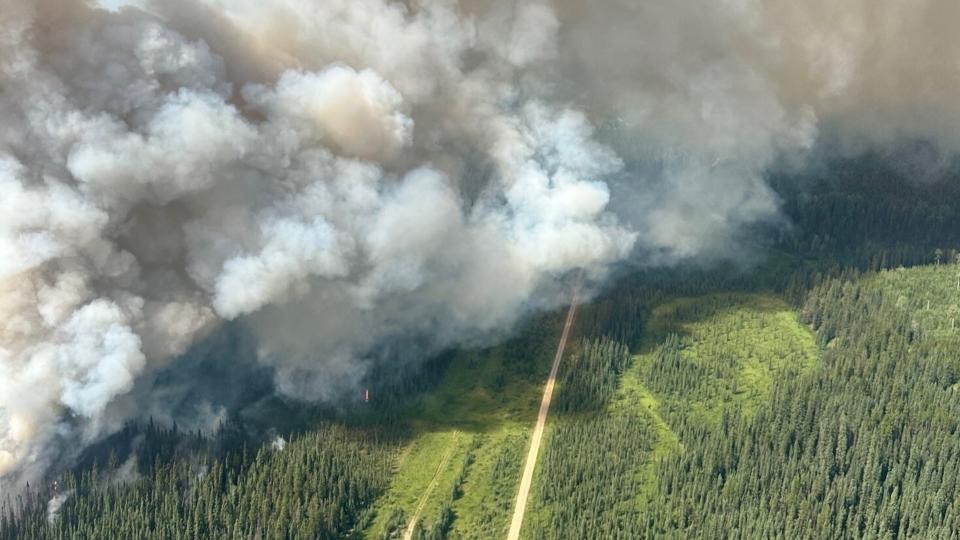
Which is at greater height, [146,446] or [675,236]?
[675,236]

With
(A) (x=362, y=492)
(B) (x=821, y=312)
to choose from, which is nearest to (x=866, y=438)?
(B) (x=821, y=312)

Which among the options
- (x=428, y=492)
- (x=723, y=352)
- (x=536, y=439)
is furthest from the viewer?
(x=723, y=352)

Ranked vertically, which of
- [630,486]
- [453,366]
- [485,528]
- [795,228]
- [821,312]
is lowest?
[485,528]

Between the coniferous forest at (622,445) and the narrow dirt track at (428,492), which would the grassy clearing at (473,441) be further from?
the coniferous forest at (622,445)

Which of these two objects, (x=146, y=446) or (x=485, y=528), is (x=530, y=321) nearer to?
(x=485, y=528)

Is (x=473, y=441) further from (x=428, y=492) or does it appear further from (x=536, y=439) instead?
(x=428, y=492)

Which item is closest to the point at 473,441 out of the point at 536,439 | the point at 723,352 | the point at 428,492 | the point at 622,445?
the point at 536,439

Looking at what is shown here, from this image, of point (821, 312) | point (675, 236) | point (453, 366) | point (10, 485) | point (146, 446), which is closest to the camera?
point (10, 485)

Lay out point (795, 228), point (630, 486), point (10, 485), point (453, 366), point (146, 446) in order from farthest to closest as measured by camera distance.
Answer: point (795, 228), point (453, 366), point (630, 486), point (146, 446), point (10, 485)
